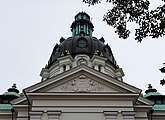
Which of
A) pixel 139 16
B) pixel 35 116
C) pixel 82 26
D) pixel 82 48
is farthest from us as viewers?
pixel 82 26

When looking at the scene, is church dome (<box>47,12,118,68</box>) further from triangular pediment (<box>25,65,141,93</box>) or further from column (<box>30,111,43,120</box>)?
column (<box>30,111,43,120</box>)

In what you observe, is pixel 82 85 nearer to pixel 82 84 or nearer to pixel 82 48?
pixel 82 84

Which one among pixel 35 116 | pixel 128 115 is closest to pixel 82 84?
pixel 128 115

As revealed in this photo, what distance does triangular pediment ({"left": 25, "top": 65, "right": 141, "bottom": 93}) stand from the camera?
22.6 meters

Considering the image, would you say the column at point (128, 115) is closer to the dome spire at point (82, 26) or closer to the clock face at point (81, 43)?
the clock face at point (81, 43)

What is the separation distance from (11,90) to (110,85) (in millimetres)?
15533

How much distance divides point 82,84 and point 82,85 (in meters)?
0.07

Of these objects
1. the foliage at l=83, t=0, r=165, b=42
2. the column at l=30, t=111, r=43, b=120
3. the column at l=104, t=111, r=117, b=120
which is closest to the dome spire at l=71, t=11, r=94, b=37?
the column at l=104, t=111, r=117, b=120

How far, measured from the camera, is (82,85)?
22.9m

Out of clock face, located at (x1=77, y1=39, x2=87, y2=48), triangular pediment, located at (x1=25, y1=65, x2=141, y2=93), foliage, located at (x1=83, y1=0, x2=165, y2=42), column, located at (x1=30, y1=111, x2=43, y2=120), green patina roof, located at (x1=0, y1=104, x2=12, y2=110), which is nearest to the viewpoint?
foliage, located at (x1=83, y1=0, x2=165, y2=42)

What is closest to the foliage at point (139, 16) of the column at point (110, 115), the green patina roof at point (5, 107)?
the column at point (110, 115)

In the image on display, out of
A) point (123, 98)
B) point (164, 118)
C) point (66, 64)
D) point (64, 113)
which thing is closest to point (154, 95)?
point (164, 118)

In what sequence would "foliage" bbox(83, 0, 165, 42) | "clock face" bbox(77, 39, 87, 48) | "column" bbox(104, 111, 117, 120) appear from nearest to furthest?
"foliage" bbox(83, 0, 165, 42) < "column" bbox(104, 111, 117, 120) < "clock face" bbox(77, 39, 87, 48)

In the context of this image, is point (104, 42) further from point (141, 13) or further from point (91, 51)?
point (141, 13)
